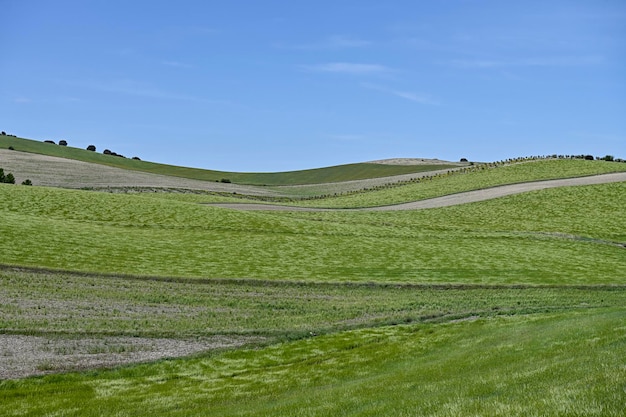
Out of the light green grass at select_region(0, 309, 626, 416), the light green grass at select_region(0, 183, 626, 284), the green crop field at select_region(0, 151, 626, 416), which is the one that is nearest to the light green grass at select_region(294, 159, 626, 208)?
the light green grass at select_region(0, 183, 626, 284)

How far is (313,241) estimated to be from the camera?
239 feet

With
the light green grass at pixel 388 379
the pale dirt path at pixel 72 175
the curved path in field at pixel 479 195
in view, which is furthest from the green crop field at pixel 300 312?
the pale dirt path at pixel 72 175

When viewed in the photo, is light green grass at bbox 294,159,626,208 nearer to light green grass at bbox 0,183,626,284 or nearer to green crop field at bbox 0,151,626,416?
light green grass at bbox 0,183,626,284

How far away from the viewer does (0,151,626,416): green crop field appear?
791 inches

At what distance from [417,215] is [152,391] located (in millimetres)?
82032

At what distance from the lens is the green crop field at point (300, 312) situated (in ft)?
65.9

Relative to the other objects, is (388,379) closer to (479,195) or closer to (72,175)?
(479,195)

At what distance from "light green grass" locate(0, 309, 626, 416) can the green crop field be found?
11cm

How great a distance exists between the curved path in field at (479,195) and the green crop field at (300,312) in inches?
726

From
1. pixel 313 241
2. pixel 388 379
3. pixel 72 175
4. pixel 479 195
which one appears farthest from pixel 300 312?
pixel 72 175

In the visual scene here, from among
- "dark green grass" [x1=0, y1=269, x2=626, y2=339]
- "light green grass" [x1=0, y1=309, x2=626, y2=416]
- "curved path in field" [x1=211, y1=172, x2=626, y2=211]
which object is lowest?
"dark green grass" [x1=0, y1=269, x2=626, y2=339]

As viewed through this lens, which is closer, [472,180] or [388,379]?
[388,379]

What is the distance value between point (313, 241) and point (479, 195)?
57.5 metres

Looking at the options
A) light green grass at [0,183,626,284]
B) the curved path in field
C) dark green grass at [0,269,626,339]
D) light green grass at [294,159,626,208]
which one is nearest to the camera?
dark green grass at [0,269,626,339]
